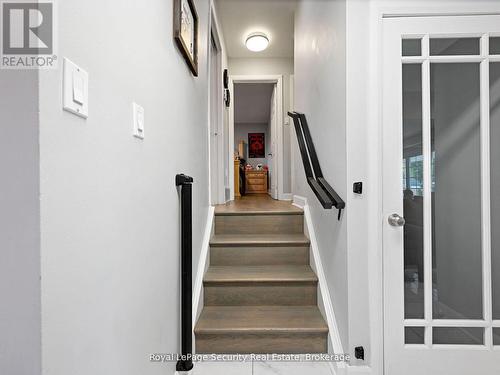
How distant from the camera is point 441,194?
162cm

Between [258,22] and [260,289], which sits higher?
[258,22]

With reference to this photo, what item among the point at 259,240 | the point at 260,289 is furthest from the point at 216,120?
the point at 260,289

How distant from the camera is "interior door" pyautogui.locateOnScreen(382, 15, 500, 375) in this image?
1.58 m

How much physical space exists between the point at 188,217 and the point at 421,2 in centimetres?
177

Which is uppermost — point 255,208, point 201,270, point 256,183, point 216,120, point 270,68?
point 270,68

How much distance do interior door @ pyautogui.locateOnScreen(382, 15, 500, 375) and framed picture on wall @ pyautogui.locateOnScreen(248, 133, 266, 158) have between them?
Result: 22.3 ft

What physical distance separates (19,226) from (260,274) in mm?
1814

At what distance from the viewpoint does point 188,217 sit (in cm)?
153

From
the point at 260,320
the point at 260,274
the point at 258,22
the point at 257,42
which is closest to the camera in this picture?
the point at 260,320

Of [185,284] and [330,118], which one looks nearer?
[185,284]

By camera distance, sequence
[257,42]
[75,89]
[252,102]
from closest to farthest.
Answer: [75,89]
[257,42]
[252,102]

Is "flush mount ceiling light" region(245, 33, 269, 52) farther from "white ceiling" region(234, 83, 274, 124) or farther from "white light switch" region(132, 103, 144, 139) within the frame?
"white light switch" region(132, 103, 144, 139)

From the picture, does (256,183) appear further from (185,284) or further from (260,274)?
(185,284)

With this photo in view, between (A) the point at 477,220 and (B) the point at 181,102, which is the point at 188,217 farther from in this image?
(A) the point at 477,220
